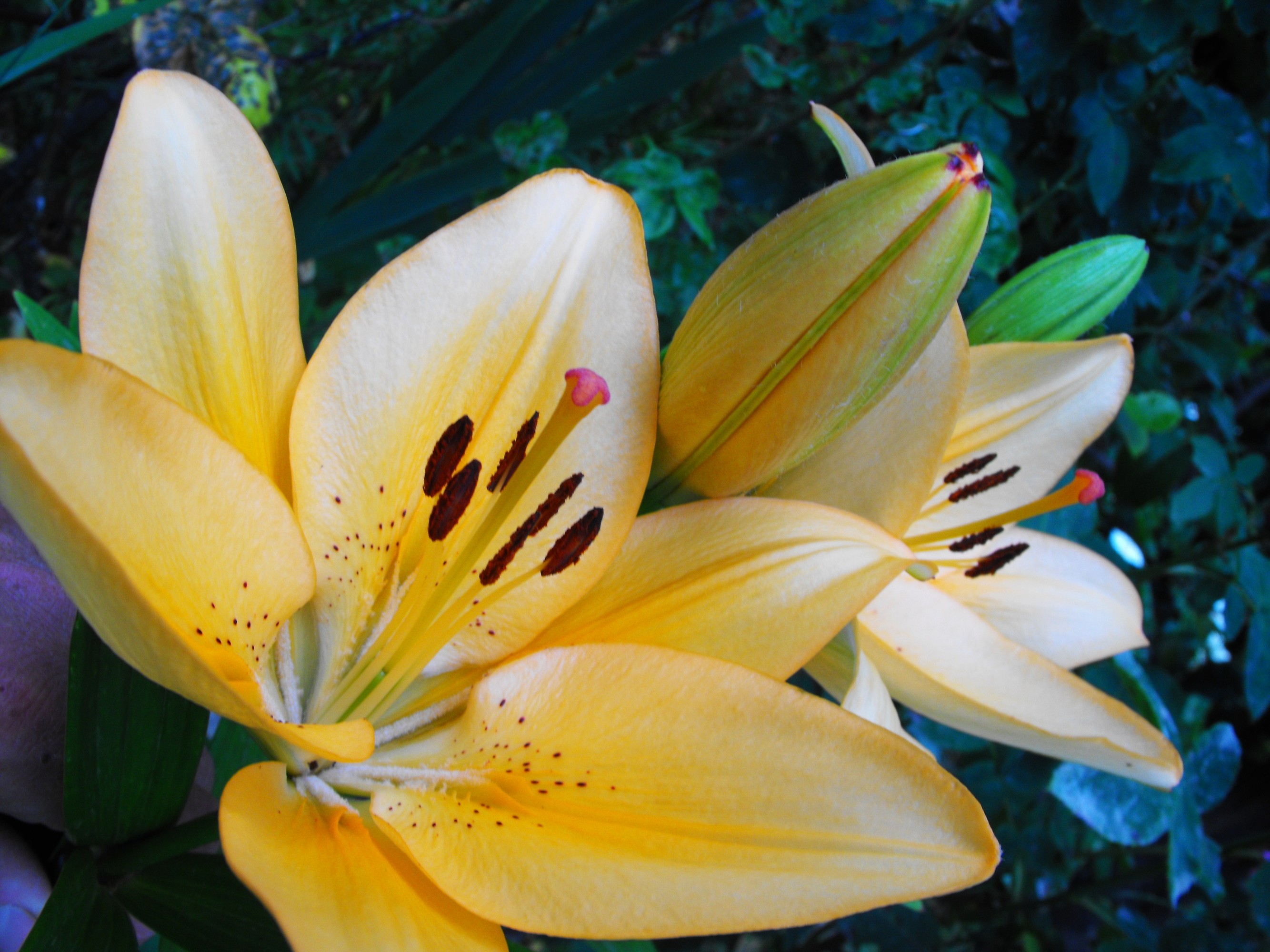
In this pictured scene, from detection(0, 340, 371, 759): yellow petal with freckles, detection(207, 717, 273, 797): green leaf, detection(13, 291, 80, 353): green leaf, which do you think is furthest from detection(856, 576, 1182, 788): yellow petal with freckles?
detection(13, 291, 80, 353): green leaf

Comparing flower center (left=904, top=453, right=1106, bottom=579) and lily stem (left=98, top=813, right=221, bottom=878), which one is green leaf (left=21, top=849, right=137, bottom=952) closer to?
lily stem (left=98, top=813, right=221, bottom=878)

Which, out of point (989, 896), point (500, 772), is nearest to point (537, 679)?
point (500, 772)

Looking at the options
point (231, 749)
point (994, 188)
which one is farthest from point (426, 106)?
point (231, 749)

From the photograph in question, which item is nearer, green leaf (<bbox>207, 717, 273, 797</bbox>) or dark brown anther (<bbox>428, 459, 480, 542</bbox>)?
dark brown anther (<bbox>428, 459, 480, 542</bbox>)

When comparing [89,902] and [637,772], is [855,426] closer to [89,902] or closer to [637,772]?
[637,772]

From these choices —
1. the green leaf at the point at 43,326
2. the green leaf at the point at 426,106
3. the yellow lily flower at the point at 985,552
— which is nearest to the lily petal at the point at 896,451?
the yellow lily flower at the point at 985,552

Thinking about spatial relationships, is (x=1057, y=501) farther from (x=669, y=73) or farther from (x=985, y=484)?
(x=669, y=73)

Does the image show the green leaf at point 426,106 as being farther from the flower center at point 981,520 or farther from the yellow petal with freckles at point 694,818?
the yellow petal with freckles at point 694,818
